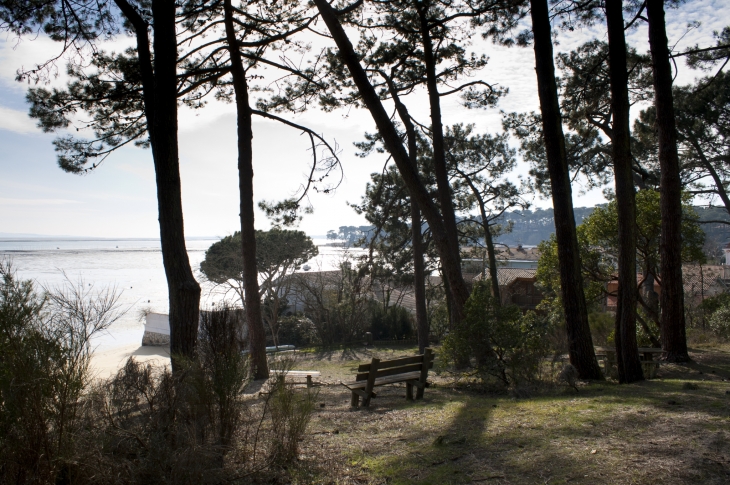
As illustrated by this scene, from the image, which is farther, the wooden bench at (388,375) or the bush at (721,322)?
the bush at (721,322)

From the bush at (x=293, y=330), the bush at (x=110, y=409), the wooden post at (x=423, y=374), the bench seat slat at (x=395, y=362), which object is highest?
the bush at (x=110, y=409)

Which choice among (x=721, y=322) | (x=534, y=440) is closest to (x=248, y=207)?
(x=534, y=440)

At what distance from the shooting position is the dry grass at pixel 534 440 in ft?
11.1

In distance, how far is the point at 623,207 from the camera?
26.2 feet

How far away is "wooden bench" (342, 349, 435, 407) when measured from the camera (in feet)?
21.9

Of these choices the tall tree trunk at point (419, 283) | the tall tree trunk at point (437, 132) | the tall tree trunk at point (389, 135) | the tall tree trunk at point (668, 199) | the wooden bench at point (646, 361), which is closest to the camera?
the wooden bench at point (646, 361)

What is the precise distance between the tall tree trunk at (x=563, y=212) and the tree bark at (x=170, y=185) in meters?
5.44

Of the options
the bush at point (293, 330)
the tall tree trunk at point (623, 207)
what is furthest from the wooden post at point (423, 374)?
the bush at point (293, 330)

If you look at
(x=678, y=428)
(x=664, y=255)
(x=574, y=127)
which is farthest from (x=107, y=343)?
(x=678, y=428)

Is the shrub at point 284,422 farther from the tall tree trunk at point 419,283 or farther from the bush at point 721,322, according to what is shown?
the bush at point 721,322

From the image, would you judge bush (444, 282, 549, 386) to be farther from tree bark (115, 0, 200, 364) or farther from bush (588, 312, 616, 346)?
bush (588, 312, 616, 346)

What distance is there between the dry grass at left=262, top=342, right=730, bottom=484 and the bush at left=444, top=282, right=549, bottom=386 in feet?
2.07

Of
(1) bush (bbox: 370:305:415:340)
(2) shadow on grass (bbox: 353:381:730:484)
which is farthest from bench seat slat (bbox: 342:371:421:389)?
(1) bush (bbox: 370:305:415:340)

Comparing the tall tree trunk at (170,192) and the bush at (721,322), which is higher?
the tall tree trunk at (170,192)
